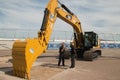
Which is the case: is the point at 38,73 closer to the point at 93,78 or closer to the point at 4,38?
the point at 93,78

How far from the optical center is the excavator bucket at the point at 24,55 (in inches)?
464

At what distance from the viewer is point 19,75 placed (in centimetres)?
1227

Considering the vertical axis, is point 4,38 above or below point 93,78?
above

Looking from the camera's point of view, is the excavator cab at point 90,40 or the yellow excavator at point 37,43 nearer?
the yellow excavator at point 37,43

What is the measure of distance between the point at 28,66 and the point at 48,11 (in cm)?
401

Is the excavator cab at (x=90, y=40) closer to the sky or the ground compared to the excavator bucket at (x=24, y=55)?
closer to the sky

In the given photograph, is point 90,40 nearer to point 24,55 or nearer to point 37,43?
point 37,43

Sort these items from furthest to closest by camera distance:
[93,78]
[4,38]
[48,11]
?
[4,38], [48,11], [93,78]

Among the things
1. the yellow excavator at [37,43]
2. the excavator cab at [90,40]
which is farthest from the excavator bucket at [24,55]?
the excavator cab at [90,40]

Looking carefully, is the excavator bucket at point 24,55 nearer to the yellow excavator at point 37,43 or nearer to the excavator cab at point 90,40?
the yellow excavator at point 37,43

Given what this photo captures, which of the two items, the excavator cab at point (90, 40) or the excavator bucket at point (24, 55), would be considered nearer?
the excavator bucket at point (24, 55)

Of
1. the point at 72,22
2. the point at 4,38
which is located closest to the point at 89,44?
the point at 72,22

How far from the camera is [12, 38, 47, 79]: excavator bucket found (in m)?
11.8

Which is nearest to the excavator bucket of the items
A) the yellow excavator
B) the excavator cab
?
the yellow excavator
